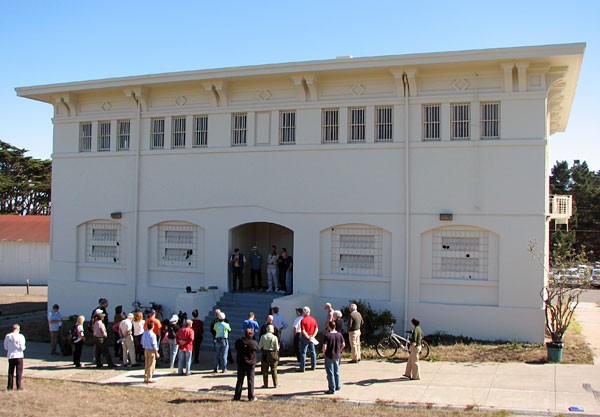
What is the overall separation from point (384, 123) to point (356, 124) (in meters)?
0.86

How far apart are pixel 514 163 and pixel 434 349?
5.66 meters

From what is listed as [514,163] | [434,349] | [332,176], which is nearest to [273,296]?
[332,176]

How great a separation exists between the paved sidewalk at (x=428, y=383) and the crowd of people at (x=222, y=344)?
32 centimetres

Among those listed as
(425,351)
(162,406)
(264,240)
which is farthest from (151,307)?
(425,351)

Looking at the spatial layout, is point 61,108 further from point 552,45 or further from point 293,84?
point 552,45

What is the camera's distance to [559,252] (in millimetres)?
17891

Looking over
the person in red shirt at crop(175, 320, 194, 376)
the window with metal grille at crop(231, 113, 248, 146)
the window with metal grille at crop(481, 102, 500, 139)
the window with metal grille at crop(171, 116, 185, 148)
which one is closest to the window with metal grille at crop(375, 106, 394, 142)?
the window with metal grille at crop(481, 102, 500, 139)

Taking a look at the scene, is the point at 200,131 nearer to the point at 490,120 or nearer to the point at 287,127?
the point at 287,127

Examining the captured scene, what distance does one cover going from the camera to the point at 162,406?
1216cm

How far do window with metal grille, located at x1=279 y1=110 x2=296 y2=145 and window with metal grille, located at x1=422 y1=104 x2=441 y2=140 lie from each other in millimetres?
4103

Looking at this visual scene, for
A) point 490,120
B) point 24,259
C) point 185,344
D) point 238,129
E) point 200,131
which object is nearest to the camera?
point 185,344

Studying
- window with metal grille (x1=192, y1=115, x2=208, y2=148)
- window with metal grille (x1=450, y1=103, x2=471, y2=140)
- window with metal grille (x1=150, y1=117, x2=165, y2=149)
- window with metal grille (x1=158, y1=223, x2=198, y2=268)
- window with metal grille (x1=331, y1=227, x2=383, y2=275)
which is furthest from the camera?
window with metal grille (x1=150, y1=117, x2=165, y2=149)

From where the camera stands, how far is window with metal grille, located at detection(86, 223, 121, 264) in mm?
22359

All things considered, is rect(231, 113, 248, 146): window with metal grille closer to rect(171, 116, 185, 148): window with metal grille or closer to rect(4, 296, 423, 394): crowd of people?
rect(171, 116, 185, 148): window with metal grille
